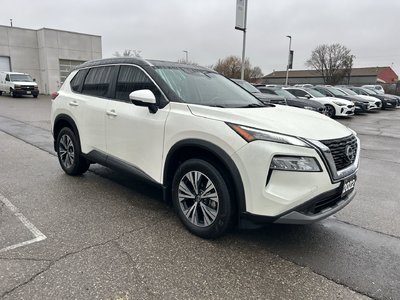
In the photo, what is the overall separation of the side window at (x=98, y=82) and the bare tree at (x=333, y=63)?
65.1 meters

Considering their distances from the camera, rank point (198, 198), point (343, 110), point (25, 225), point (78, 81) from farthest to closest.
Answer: point (343, 110), point (78, 81), point (25, 225), point (198, 198)

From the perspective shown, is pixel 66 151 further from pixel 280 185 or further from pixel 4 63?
pixel 4 63

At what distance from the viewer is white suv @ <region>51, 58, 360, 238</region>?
9.02ft

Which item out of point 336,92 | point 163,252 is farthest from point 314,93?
point 163,252

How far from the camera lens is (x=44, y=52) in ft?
107

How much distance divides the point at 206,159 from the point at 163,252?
97cm

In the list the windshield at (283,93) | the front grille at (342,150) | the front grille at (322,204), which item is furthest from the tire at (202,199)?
the windshield at (283,93)

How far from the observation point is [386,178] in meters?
5.89

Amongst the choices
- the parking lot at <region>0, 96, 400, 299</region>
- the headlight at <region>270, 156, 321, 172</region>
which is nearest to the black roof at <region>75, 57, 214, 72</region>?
the parking lot at <region>0, 96, 400, 299</region>

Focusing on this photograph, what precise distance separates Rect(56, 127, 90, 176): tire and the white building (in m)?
30.5

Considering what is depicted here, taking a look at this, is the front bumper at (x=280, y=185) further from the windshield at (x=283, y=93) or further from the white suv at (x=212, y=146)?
the windshield at (x=283, y=93)

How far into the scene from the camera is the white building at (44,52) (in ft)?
105

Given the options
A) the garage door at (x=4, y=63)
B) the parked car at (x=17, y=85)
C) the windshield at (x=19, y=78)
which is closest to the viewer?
the parked car at (x=17, y=85)

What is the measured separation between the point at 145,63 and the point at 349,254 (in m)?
3.04
